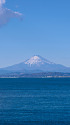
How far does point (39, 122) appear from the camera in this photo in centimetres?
5281

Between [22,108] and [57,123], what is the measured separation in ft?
60.7

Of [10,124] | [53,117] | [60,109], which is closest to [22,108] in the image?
[60,109]

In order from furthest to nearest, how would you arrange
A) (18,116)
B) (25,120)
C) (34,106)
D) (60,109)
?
(34,106), (60,109), (18,116), (25,120)

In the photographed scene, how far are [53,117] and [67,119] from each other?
10.0 ft

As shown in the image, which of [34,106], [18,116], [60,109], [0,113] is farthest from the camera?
[34,106]

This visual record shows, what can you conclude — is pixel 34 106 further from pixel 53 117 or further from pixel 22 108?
pixel 53 117

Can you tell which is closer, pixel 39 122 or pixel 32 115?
pixel 39 122

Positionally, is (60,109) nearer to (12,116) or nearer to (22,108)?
(22,108)

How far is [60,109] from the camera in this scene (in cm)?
6681

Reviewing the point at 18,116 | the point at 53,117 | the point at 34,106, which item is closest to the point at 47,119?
the point at 53,117

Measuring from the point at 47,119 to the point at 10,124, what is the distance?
737 cm

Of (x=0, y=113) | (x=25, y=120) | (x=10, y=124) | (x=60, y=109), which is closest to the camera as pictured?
(x=10, y=124)

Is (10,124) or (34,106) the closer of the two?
(10,124)

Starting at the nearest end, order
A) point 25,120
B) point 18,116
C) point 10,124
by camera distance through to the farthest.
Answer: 1. point 10,124
2. point 25,120
3. point 18,116
